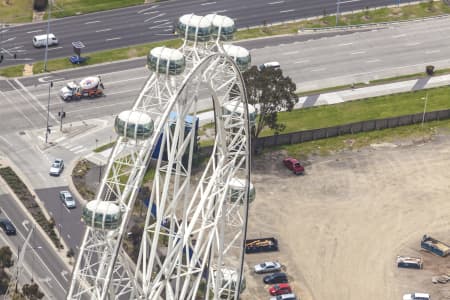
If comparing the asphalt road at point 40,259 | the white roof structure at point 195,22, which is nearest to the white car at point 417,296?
the asphalt road at point 40,259

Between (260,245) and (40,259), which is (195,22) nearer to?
(40,259)

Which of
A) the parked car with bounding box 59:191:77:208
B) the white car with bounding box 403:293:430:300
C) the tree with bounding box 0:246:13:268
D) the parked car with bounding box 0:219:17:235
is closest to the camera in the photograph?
the tree with bounding box 0:246:13:268

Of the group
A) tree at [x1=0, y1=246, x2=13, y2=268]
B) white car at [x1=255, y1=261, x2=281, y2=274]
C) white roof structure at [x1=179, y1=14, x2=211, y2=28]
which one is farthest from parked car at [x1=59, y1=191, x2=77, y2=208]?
white roof structure at [x1=179, y1=14, x2=211, y2=28]

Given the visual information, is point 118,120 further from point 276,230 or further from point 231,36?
point 276,230

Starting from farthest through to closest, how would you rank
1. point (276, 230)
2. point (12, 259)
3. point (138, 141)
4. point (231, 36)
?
point (276, 230) → point (12, 259) → point (231, 36) → point (138, 141)

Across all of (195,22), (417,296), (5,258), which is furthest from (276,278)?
(195,22)

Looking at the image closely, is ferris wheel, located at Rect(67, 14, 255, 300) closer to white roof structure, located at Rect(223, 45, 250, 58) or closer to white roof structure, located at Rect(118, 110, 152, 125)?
white roof structure, located at Rect(118, 110, 152, 125)

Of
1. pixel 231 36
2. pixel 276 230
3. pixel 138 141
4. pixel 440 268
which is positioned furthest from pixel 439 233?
pixel 138 141
